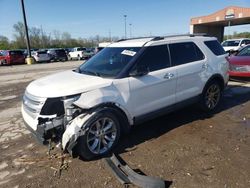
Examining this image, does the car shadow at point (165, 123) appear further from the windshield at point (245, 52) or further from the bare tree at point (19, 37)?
the bare tree at point (19, 37)

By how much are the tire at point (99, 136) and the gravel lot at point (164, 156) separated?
181 mm

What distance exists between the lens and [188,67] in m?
5.06

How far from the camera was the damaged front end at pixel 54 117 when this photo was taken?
11.8ft

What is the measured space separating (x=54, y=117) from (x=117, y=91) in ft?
3.53

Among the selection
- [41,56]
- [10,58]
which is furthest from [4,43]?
[10,58]

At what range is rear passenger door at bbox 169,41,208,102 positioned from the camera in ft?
16.2

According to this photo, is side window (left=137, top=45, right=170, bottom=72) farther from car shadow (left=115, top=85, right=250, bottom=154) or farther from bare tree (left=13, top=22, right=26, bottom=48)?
bare tree (left=13, top=22, right=26, bottom=48)

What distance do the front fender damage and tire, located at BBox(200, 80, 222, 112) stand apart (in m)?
3.12

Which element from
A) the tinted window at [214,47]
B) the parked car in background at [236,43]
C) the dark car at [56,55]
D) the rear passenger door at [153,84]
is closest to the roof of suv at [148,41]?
the rear passenger door at [153,84]

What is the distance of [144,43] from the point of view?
4574mm

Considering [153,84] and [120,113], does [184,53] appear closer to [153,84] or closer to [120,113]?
[153,84]

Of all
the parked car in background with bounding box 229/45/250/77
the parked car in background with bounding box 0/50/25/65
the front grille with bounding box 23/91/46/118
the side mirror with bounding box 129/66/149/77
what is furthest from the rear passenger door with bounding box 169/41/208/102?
the parked car in background with bounding box 0/50/25/65

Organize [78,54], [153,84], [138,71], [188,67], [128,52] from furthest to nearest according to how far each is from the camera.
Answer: [78,54] → [188,67] → [128,52] → [153,84] → [138,71]

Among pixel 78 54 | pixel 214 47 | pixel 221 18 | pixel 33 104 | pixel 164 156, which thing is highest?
pixel 221 18
